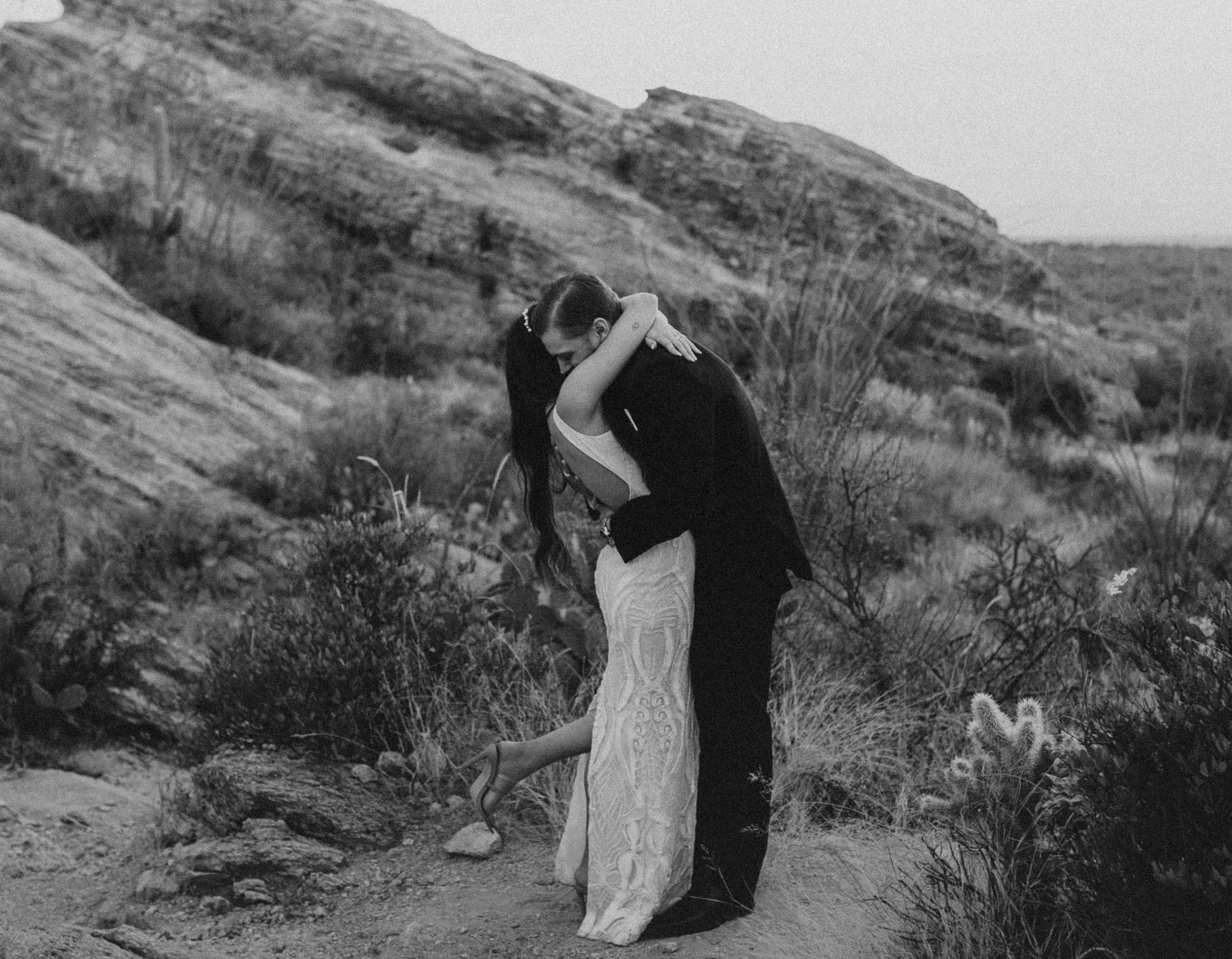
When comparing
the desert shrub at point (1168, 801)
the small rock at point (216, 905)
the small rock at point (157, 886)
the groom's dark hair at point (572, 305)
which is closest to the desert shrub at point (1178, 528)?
the desert shrub at point (1168, 801)

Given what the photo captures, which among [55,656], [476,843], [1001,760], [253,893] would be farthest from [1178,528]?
[55,656]

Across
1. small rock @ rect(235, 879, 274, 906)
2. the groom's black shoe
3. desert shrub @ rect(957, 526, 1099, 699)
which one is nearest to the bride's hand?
the groom's black shoe

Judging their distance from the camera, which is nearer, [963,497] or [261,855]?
[261,855]

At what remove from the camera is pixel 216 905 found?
439 centimetres

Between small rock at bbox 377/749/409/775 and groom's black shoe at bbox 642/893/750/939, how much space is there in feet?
5.62

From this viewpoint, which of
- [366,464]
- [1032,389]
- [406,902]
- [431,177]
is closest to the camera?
[406,902]

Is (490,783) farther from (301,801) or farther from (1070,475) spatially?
(1070,475)

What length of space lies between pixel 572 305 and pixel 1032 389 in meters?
12.8

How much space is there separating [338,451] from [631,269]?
24.3ft

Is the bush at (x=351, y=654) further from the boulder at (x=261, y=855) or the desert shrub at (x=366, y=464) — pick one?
the desert shrub at (x=366, y=464)

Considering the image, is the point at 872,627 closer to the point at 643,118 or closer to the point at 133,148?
the point at 133,148

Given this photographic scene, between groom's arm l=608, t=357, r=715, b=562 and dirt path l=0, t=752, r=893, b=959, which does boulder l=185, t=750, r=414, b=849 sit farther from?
groom's arm l=608, t=357, r=715, b=562

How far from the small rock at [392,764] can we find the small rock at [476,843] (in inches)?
20.2

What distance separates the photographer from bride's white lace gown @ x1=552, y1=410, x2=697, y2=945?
3611mm
